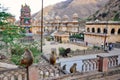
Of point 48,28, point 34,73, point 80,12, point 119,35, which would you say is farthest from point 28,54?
point 80,12

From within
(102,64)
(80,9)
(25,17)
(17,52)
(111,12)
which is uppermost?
(80,9)

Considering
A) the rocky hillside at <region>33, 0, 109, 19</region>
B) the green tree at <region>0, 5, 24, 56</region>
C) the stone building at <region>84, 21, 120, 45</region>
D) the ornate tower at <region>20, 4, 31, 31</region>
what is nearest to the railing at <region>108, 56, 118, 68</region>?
the green tree at <region>0, 5, 24, 56</region>

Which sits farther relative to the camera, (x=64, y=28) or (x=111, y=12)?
(x=64, y=28)

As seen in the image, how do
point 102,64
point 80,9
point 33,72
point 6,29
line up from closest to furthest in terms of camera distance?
point 33,72 < point 6,29 < point 102,64 < point 80,9

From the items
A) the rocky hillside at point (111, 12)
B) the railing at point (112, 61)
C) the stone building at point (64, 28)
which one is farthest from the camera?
the rocky hillside at point (111, 12)

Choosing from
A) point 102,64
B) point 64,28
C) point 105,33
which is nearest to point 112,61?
point 102,64

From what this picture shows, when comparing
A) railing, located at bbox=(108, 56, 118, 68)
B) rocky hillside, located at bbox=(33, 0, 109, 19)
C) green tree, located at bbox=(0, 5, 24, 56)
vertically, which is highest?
rocky hillside, located at bbox=(33, 0, 109, 19)

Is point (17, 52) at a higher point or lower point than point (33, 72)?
lower

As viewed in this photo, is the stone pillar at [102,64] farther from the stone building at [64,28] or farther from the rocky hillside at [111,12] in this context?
the rocky hillside at [111,12]

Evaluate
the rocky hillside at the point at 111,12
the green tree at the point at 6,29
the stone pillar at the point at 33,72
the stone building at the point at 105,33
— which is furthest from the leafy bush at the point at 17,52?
the rocky hillside at the point at 111,12

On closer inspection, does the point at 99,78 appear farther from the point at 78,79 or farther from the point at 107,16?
the point at 107,16

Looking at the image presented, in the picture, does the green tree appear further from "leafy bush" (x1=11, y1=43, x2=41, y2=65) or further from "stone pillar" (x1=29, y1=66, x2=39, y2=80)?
"leafy bush" (x1=11, y1=43, x2=41, y2=65)

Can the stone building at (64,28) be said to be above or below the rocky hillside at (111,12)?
below

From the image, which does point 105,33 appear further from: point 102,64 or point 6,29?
point 6,29
